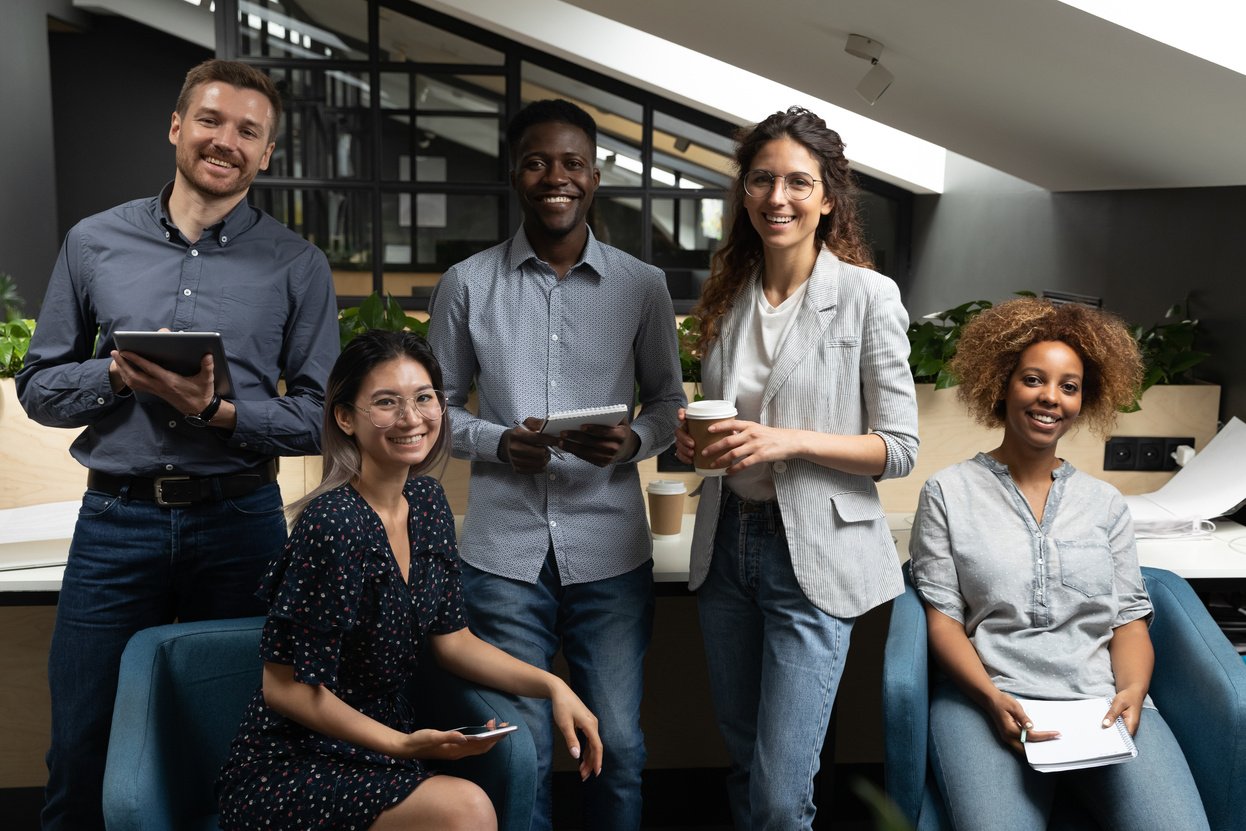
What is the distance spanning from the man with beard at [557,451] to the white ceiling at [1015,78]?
42.3 inches

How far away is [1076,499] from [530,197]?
122 centimetres

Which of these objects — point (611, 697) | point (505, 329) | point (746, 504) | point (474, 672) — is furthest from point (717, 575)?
point (505, 329)

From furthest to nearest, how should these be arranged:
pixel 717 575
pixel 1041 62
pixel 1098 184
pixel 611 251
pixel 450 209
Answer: pixel 450 209 < pixel 1098 184 < pixel 1041 62 < pixel 611 251 < pixel 717 575

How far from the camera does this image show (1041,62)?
2.68 metres

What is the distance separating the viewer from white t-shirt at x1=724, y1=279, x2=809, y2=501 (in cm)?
194

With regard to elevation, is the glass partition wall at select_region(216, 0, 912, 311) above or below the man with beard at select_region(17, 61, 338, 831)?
above

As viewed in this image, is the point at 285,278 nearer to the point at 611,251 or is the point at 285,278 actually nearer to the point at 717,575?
the point at 611,251

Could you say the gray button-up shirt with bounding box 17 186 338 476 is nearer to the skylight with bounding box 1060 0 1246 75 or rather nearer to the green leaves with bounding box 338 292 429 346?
the green leaves with bounding box 338 292 429 346

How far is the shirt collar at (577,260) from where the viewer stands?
2.09m

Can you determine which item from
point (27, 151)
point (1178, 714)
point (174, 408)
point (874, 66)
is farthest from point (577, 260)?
point (27, 151)

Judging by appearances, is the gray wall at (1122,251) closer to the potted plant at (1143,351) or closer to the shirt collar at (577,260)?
the potted plant at (1143,351)

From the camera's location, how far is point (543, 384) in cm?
207

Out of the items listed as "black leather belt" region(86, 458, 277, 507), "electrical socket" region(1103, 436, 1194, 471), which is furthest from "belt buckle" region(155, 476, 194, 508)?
"electrical socket" region(1103, 436, 1194, 471)

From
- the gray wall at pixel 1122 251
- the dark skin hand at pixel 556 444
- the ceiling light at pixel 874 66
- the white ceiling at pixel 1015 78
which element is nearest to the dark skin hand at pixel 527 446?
the dark skin hand at pixel 556 444
